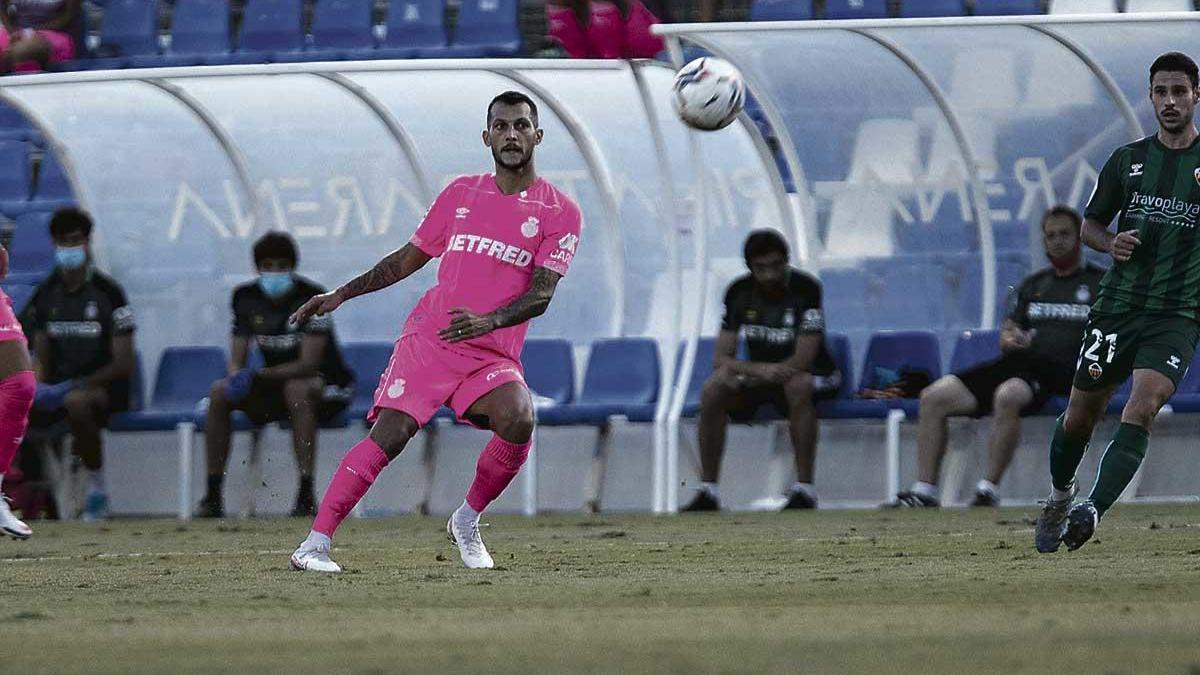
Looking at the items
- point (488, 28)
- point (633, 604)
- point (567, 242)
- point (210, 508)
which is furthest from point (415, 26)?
point (633, 604)

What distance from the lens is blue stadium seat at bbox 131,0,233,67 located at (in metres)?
17.0

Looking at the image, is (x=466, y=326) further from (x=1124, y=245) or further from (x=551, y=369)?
(x=551, y=369)

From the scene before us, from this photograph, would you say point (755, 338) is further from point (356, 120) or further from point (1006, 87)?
point (356, 120)

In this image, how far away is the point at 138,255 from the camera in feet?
49.9

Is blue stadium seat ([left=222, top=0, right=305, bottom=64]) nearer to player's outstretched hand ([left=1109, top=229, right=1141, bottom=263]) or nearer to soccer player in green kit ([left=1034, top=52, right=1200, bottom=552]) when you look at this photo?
soccer player in green kit ([left=1034, top=52, right=1200, bottom=552])

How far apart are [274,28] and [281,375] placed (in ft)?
12.9

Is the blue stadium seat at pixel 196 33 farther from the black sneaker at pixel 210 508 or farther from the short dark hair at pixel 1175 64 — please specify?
the short dark hair at pixel 1175 64

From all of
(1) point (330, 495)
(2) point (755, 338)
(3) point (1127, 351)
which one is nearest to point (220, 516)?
(2) point (755, 338)

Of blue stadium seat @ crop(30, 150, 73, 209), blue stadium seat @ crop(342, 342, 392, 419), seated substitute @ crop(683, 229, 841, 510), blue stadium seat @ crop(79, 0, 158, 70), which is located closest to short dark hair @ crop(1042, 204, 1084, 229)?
seated substitute @ crop(683, 229, 841, 510)

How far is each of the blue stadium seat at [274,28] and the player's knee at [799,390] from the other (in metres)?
5.33

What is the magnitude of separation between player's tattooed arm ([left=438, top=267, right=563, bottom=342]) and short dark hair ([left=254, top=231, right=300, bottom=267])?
5.96m

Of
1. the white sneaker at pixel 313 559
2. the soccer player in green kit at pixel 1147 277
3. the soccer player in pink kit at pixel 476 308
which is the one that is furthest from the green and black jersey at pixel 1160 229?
the white sneaker at pixel 313 559

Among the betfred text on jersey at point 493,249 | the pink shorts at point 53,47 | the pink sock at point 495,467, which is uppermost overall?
the pink shorts at point 53,47

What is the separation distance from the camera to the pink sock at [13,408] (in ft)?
38.0
